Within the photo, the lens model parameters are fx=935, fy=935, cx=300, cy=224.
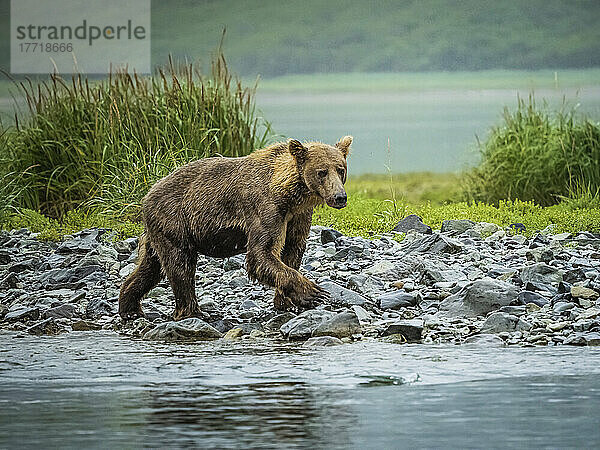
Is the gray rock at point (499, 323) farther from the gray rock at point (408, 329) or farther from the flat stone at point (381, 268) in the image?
the flat stone at point (381, 268)

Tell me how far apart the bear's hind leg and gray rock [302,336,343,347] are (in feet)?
4.47

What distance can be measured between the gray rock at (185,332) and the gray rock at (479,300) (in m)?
1.36

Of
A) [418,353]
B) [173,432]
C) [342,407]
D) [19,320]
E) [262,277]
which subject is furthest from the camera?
[19,320]

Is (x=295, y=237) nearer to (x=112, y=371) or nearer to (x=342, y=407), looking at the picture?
(x=112, y=371)

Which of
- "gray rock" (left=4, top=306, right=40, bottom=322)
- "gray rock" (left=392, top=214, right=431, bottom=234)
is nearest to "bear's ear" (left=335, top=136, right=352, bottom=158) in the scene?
"gray rock" (left=4, top=306, right=40, bottom=322)

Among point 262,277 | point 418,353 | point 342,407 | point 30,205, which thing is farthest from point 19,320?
point 30,205

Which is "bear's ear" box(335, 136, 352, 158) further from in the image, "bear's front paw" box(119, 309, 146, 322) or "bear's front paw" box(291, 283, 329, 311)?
"bear's front paw" box(119, 309, 146, 322)

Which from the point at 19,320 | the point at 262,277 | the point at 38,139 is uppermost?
the point at 38,139

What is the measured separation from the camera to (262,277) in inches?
209

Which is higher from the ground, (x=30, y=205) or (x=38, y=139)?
(x=38, y=139)

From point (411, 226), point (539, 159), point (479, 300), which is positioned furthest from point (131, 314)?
point (539, 159)

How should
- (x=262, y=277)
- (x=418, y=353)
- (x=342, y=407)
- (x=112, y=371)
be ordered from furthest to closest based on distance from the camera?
(x=262, y=277) < (x=418, y=353) < (x=112, y=371) < (x=342, y=407)

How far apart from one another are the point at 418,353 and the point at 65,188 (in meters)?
5.71

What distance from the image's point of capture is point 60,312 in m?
5.93
